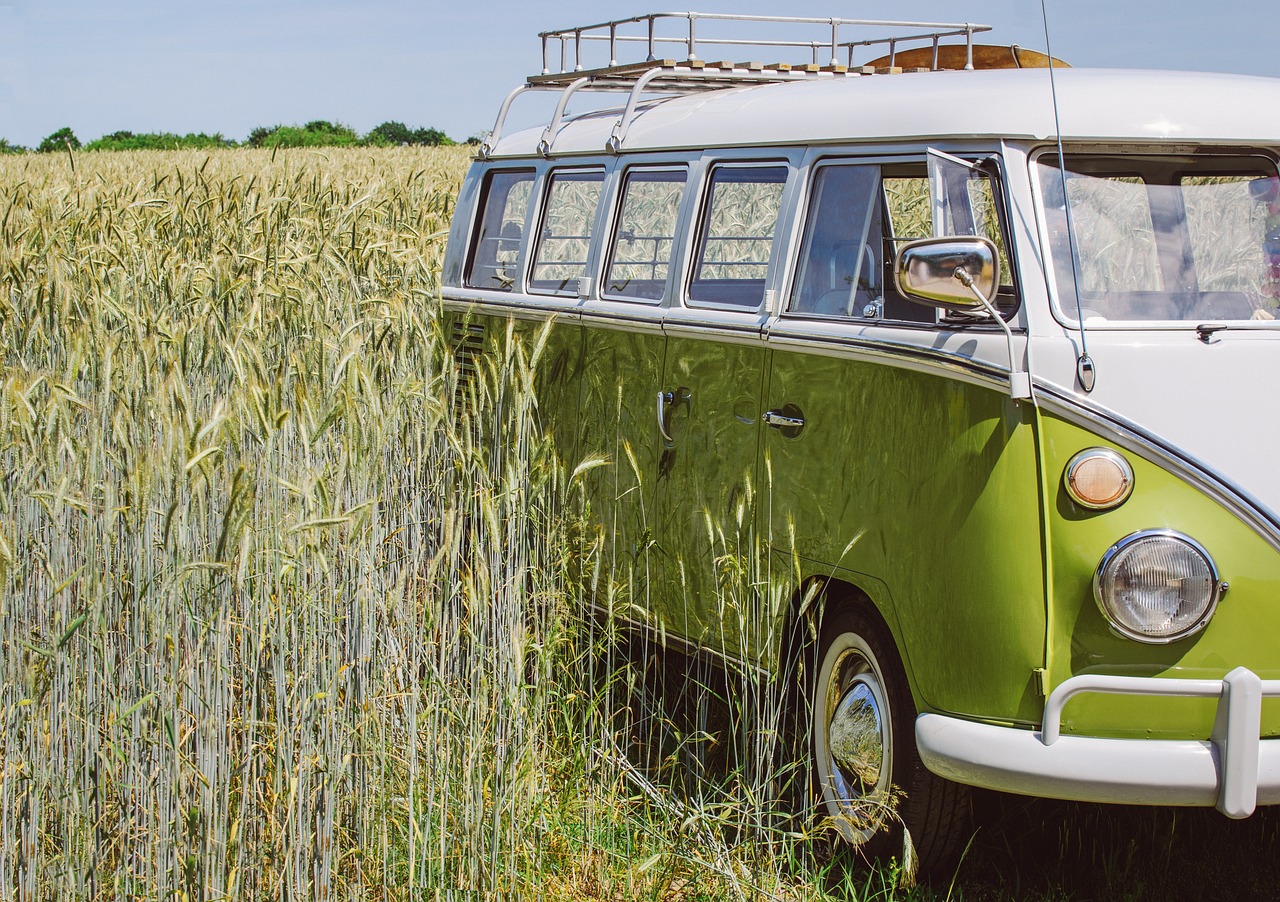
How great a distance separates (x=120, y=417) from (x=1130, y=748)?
2624 millimetres

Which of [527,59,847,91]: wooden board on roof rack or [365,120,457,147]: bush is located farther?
[365,120,457,147]: bush

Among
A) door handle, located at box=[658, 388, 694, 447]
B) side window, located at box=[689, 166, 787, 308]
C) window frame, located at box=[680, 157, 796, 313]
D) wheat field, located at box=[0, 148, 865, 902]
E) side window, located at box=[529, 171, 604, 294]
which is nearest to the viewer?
wheat field, located at box=[0, 148, 865, 902]

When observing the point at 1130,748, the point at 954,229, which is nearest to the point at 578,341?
the point at 954,229

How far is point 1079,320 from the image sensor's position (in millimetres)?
3539

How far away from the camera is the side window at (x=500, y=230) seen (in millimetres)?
6613

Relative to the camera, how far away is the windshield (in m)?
3.70

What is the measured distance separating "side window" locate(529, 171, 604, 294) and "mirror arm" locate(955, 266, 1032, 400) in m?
2.48

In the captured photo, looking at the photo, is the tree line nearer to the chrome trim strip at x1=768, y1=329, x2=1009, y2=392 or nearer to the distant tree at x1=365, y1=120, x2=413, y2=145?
the distant tree at x1=365, y1=120, x2=413, y2=145

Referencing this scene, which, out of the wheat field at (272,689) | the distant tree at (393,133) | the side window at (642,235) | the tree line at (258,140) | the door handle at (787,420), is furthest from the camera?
the distant tree at (393,133)

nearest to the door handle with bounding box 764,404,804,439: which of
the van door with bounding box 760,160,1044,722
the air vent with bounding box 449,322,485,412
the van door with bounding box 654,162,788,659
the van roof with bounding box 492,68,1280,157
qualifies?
the van door with bounding box 760,160,1044,722

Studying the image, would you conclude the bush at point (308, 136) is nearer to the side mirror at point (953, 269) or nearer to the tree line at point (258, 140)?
the tree line at point (258, 140)

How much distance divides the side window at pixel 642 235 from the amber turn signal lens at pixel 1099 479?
2248 mm

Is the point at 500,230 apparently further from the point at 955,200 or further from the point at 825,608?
the point at 955,200

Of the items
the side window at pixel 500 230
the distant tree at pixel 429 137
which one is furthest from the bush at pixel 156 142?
the side window at pixel 500 230
